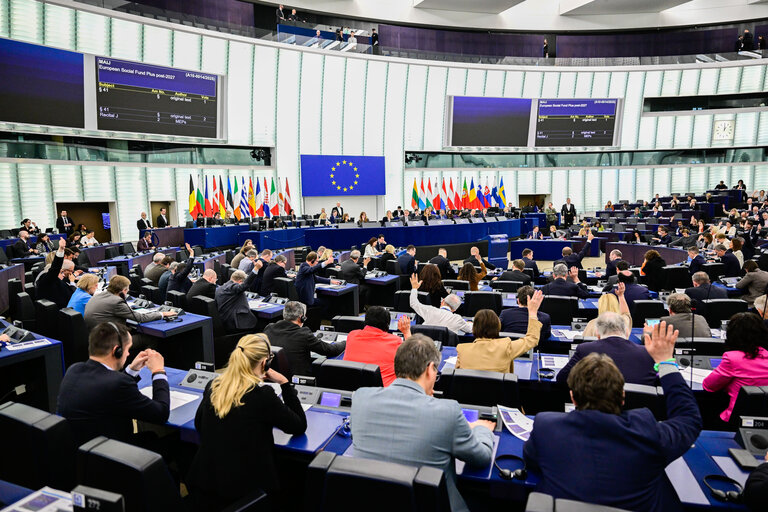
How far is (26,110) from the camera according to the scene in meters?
13.5

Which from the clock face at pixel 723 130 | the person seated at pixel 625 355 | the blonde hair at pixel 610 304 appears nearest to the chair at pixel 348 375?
the person seated at pixel 625 355

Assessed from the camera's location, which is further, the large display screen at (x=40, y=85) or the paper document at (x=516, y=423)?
the large display screen at (x=40, y=85)

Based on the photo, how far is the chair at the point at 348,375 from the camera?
126 inches

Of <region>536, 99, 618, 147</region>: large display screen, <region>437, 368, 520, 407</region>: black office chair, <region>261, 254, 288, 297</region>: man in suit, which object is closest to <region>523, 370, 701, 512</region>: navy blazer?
<region>437, 368, 520, 407</region>: black office chair

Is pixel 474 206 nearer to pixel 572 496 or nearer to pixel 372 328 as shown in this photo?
pixel 372 328

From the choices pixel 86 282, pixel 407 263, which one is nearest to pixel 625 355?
pixel 86 282

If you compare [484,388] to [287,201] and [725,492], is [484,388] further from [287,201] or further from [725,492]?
A: [287,201]

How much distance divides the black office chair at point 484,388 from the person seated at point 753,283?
554 centimetres

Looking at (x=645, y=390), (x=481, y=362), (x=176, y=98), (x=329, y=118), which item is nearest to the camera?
(x=645, y=390)

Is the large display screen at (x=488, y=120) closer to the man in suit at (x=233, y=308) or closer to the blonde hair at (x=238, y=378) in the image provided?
the man in suit at (x=233, y=308)

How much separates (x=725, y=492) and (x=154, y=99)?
17426mm

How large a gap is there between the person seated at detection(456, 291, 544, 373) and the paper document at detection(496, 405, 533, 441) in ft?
1.83

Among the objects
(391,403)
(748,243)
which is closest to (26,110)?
(391,403)

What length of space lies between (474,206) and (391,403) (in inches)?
Result: 845
